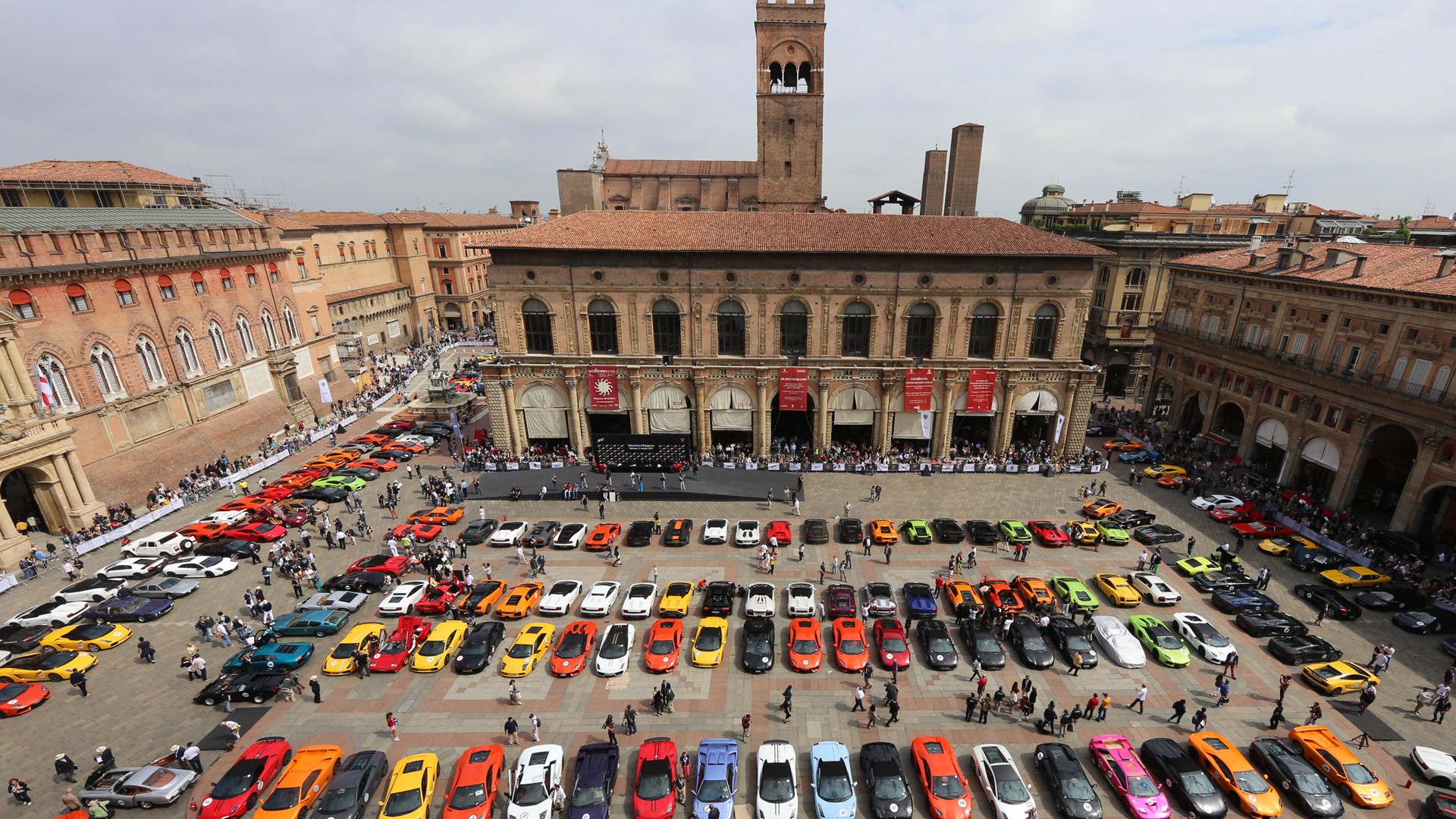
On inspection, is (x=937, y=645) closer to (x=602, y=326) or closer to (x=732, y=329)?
(x=732, y=329)

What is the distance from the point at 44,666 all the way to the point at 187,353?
28.3 metres

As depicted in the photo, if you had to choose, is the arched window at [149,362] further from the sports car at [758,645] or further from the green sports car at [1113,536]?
the green sports car at [1113,536]

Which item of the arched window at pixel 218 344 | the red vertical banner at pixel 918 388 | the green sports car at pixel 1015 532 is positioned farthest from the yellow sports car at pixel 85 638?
the red vertical banner at pixel 918 388

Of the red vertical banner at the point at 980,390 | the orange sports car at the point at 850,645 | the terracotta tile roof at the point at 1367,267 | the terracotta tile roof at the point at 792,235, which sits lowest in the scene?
the orange sports car at the point at 850,645

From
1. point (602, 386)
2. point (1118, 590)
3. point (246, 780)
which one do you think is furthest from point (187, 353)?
point (1118, 590)

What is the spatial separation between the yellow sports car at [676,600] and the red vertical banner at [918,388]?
23366 millimetres

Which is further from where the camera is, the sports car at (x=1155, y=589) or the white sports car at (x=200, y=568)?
the white sports car at (x=200, y=568)

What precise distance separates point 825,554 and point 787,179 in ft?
120

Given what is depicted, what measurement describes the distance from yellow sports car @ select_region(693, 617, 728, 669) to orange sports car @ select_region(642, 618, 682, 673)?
33.1 inches

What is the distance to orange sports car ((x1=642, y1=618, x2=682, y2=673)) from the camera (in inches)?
1002

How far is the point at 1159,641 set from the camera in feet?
Answer: 87.1

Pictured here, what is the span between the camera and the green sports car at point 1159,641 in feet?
85.0

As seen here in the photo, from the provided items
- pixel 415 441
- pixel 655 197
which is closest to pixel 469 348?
pixel 655 197

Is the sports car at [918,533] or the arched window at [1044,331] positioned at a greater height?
the arched window at [1044,331]
